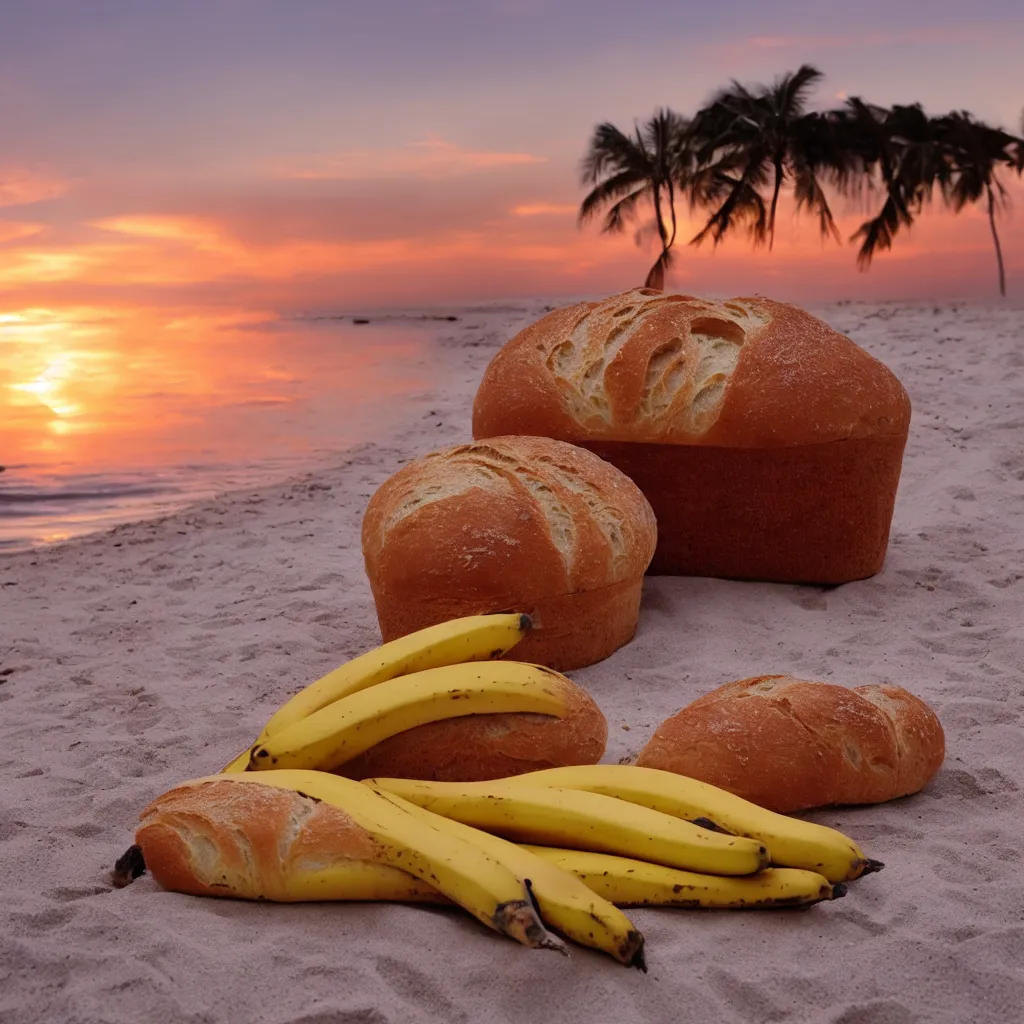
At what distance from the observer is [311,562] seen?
6266 mm

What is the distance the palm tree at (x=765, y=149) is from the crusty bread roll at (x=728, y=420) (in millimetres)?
17380

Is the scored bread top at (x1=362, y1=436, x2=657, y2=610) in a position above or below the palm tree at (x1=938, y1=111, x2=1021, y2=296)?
below

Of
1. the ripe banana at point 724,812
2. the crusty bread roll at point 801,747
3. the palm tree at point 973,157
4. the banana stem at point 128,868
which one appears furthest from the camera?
the palm tree at point 973,157

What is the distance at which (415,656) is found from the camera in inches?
119

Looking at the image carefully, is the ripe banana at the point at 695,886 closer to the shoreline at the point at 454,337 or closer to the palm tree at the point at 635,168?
the shoreline at the point at 454,337

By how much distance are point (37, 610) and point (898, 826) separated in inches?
187

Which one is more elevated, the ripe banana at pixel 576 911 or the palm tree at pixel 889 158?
the palm tree at pixel 889 158

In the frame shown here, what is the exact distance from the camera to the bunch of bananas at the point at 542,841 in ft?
7.07

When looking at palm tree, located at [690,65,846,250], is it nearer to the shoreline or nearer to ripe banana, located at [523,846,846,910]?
the shoreline

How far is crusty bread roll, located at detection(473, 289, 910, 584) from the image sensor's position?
4680mm

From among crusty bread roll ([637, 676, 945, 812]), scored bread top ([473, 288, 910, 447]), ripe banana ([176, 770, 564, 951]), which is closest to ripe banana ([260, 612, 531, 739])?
ripe banana ([176, 770, 564, 951])

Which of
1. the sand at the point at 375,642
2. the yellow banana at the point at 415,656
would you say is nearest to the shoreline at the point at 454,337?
the sand at the point at 375,642

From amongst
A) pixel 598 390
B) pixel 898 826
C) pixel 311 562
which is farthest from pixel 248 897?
pixel 311 562

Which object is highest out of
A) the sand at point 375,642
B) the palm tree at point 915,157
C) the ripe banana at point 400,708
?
the palm tree at point 915,157
